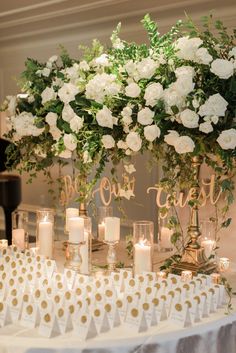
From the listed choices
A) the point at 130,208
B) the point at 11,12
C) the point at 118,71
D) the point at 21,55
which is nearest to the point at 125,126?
the point at 118,71

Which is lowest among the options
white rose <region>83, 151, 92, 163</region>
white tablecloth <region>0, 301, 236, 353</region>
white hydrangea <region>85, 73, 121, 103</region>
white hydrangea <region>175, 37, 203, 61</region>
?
white tablecloth <region>0, 301, 236, 353</region>

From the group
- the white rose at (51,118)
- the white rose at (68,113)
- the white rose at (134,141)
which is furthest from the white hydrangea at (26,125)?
the white rose at (134,141)

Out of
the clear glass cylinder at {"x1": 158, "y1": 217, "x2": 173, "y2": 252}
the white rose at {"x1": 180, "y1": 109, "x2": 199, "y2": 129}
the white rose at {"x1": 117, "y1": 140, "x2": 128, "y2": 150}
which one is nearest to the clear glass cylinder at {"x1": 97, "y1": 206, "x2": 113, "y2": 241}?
the clear glass cylinder at {"x1": 158, "y1": 217, "x2": 173, "y2": 252}

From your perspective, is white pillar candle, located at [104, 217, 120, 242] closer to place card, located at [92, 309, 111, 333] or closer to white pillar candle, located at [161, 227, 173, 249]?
white pillar candle, located at [161, 227, 173, 249]

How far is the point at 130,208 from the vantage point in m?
5.31

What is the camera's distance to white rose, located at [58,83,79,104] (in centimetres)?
271

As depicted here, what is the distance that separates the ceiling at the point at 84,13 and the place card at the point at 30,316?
319 centimetres

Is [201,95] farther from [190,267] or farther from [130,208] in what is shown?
[130,208]

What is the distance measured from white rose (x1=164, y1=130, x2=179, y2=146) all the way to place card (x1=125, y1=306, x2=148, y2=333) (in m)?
0.75

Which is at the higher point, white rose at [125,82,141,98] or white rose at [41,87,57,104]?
white rose at [41,87,57,104]

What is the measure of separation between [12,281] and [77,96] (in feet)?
A: 3.16

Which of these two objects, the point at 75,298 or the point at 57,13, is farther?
the point at 57,13

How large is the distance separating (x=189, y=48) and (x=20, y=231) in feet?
4.67

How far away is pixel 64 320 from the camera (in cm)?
195
